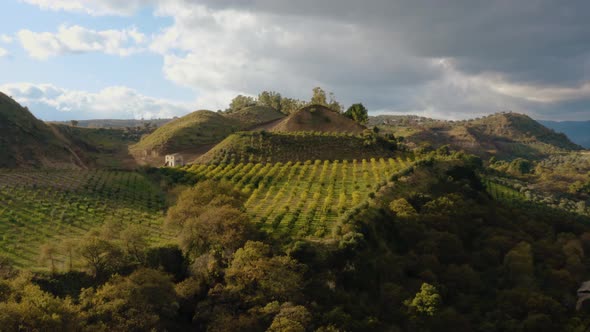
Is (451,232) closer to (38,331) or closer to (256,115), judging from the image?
(38,331)

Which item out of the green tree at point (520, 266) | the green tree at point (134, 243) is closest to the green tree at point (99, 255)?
the green tree at point (134, 243)

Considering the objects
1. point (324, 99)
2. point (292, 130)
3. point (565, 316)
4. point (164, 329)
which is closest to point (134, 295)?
point (164, 329)

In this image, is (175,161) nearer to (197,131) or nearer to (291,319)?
(197,131)

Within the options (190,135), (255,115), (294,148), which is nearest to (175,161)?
(294,148)

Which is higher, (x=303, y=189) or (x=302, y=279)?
(x=303, y=189)

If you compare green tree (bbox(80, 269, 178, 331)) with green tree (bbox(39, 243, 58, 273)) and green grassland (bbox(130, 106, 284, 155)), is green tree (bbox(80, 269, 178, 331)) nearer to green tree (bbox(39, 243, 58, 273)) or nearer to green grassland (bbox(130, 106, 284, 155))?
green tree (bbox(39, 243, 58, 273))

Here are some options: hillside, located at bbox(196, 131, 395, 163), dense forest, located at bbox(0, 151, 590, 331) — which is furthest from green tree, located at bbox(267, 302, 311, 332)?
hillside, located at bbox(196, 131, 395, 163)
